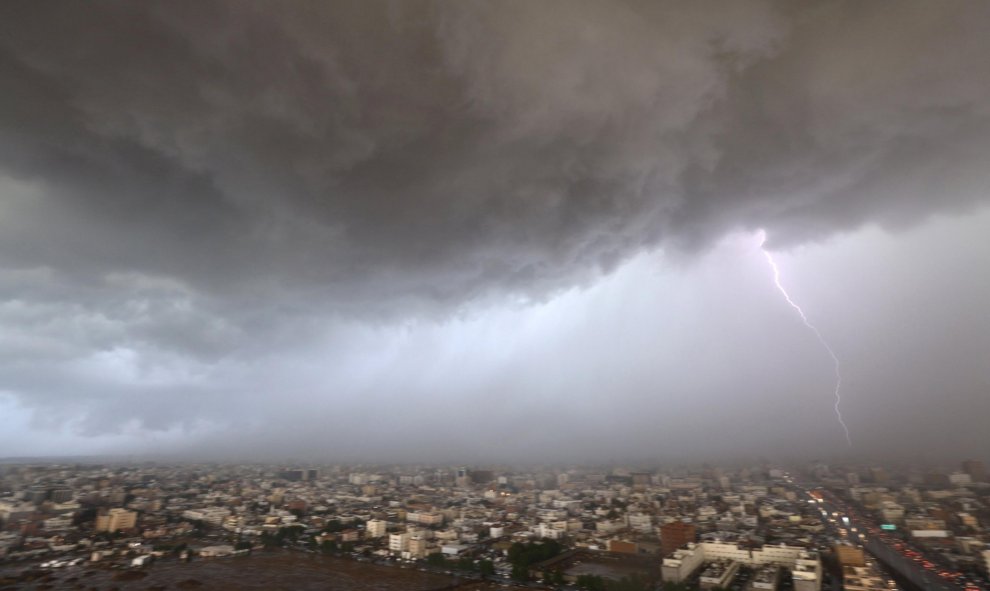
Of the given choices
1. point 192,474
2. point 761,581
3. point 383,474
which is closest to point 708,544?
point 761,581

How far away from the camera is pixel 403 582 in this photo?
2023 cm

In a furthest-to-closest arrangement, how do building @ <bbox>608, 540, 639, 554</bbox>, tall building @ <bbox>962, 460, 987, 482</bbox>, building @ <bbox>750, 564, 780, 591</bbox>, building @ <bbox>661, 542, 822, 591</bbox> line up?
tall building @ <bbox>962, 460, 987, 482</bbox>, building @ <bbox>608, 540, 639, 554</bbox>, building @ <bbox>661, 542, 822, 591</bbox>, building @ <bbox>750, 564, 780, 591</bbox>

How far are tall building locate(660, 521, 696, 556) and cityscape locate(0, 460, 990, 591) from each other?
7 centimetres

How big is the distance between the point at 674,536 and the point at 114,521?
30060 millimetres

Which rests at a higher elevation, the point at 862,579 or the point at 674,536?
the point at 674,536

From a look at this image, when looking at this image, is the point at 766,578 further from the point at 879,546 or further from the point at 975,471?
the point at 975,471

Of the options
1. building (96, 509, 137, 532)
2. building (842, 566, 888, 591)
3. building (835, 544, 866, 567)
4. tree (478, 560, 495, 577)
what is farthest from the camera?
building (96, 509, 137, 532)

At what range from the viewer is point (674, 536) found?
77.4 ft

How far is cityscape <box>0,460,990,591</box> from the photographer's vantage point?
19.3 metres

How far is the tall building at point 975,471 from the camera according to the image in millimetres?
32094

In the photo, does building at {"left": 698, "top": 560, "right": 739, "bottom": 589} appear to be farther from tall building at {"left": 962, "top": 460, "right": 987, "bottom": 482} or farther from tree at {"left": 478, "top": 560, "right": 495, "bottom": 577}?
tall building at {"left": 962, "top": 460, "right": 987, "bottom": 482}

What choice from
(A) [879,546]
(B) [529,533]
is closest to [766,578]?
(A) [879,546]

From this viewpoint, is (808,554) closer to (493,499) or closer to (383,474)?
(493,499)

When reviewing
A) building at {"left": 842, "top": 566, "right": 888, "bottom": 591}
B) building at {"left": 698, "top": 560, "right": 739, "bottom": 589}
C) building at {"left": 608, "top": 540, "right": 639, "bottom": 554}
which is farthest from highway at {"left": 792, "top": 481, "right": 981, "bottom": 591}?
building at {"left": 608, "top": 540, "right": 639, "bottom": 554}
